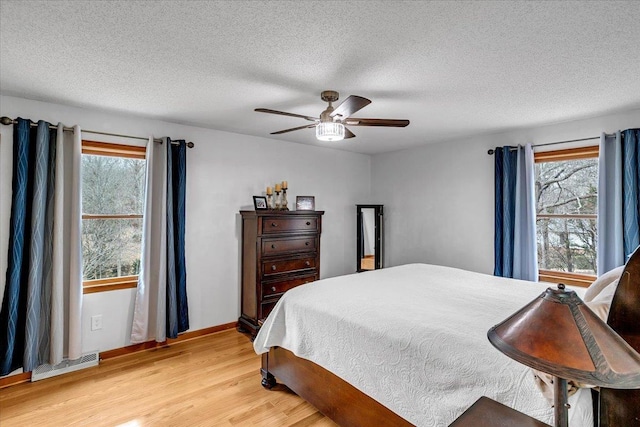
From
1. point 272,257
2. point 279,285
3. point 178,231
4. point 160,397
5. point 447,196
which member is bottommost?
point 160,397

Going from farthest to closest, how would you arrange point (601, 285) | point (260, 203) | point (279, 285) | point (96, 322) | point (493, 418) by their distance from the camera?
1. point (260, 203)
2. point (279, 285)
3. point (96, 322)
4. point (601, 285)
5. point (493, 418)

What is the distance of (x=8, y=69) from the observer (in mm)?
2020

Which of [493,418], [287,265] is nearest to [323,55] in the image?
[493,418]

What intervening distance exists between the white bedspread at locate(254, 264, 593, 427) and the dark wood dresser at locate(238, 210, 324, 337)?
1.09 metres

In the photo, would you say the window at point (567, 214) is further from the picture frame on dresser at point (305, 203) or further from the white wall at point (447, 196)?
the picture frame on dresser at point (305, 203)

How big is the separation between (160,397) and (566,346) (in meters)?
2.58

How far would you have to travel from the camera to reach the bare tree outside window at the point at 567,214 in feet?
10.4

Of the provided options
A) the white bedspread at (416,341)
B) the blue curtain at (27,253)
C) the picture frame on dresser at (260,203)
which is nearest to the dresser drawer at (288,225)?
the picture frame on dresser at (260,203)

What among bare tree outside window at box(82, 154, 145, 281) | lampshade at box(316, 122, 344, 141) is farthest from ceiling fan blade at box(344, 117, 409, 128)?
bare tree outside window at box(82, 154, 145, 281)

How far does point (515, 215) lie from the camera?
3.43 metres

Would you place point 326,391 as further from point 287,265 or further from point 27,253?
point 27,253

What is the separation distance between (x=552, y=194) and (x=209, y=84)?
3.56 meters

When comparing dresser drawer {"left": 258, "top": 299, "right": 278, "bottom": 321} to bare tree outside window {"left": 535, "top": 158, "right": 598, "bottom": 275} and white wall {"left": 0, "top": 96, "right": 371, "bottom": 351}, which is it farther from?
bare tree outside window {"left": 535, "top": 158, "right": 598, "bottom": 275}

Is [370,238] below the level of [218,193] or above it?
below
